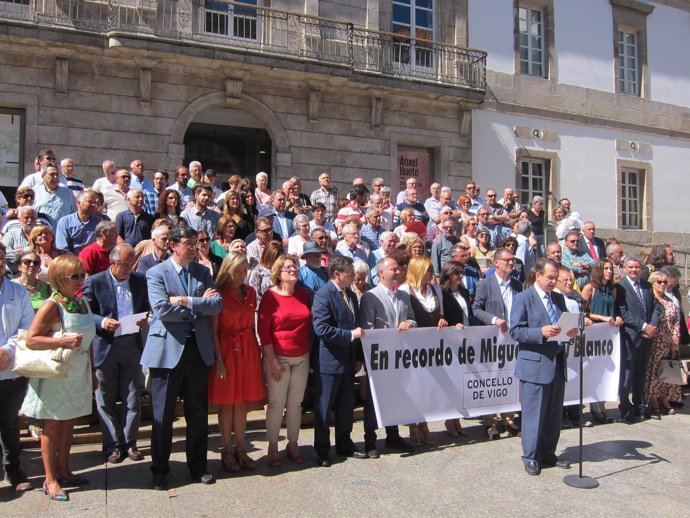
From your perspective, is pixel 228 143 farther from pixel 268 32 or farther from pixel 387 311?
pixel 387 311

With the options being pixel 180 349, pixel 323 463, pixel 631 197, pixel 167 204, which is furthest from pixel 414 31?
pixel 180 349

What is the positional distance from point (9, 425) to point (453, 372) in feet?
13.2

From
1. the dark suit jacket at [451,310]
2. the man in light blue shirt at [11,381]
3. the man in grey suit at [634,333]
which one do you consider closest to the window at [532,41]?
the man in grey suit at [634,333]

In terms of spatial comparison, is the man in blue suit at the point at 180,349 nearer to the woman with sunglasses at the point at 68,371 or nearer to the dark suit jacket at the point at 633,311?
the woman with sunglasses at the point at 68,371

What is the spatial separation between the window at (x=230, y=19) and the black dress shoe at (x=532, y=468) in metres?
11.8

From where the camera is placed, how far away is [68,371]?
485cm

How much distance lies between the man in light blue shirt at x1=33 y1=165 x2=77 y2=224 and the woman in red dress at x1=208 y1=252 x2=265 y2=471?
12.9 feet

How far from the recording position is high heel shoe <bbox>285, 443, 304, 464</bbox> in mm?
5738

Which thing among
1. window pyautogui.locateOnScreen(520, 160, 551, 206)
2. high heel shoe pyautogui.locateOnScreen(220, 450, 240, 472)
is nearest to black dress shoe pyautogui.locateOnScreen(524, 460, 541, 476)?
high heel shoe pyautogui.locateOnScreen(220, 450, 240, 472)

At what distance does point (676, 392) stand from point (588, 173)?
1189 centimetres

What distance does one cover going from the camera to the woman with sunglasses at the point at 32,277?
18.6 ft

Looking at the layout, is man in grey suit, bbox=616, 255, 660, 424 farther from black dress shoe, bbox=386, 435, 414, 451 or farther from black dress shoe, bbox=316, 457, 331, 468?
black dress shoe, bbox=316, 457, 331, 468

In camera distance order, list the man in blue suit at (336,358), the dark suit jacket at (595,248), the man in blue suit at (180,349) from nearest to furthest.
Result: the man in blue suit at (180,349)
the man in blue suit at (336,358)
the dark suit jacket at (595,248)

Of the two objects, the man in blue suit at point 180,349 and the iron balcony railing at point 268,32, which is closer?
the man in blue suit at point 180,349
